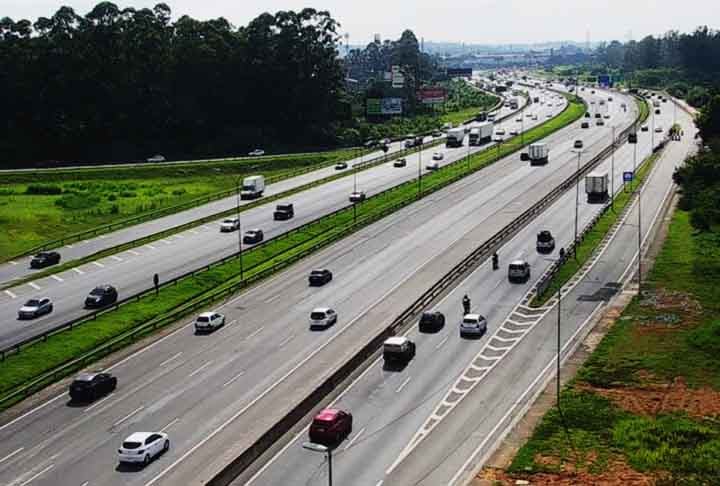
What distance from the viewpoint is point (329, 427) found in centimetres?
5181

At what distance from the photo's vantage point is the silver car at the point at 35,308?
7806cm

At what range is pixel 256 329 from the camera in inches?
2950

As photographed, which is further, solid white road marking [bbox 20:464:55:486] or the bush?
the bush

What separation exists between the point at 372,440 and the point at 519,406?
1058 cm

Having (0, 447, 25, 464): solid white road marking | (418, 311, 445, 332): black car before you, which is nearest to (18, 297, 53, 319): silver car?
(0, 447, 25, 464): solid white road marking

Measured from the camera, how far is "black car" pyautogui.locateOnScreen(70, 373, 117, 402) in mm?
60562

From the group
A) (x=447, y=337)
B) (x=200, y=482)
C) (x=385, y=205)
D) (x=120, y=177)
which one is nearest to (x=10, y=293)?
(x=447, y=337)

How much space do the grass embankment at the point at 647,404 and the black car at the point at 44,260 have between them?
177ft

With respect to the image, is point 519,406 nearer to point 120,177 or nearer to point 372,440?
point 372,440

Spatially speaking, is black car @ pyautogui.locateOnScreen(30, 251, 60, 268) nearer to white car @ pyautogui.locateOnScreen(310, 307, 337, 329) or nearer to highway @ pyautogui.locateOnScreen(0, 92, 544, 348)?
highway @ pyautogui.locateOnScreen(0, 92, 544, 348)

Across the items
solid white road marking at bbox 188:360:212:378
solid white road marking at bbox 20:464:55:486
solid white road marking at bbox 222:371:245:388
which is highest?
solid white road marking at bbox 222:371:245:388

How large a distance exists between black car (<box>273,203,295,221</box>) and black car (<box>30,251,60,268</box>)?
29121 millimetres

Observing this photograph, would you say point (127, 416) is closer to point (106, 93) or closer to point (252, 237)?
point (252, 237)

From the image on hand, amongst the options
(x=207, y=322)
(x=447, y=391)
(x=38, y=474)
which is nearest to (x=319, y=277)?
(x=207, y=322)
